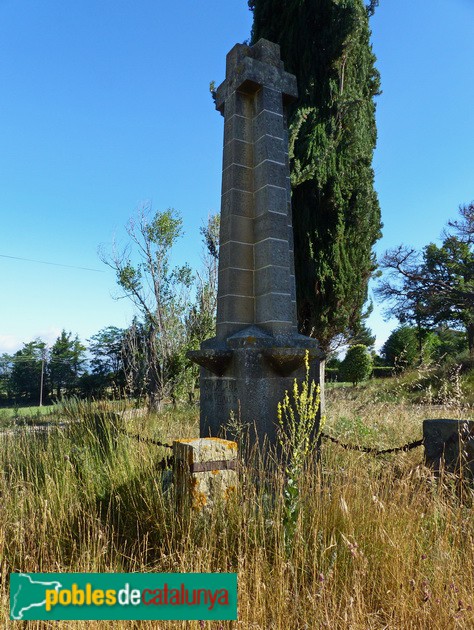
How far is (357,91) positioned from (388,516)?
10.7 meters

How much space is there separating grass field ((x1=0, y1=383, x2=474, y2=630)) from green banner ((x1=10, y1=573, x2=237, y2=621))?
5cm

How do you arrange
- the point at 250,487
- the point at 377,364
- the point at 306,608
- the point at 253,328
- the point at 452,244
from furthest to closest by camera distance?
1. the point at 377,364
2. the point at 452,244
3. the point at 253,328
4. the point at 250,487
5. the point at 306,608

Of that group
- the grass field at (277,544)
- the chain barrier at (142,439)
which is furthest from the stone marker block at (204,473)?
the chain barrier at (142,439)

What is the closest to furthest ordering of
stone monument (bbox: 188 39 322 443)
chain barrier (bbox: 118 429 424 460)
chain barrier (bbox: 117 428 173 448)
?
chain barrier (bbox: 118 429 424 460) < chain barrier (bbox: 117 428 173 448) < stone monument (bbox: 188 39 322 443)

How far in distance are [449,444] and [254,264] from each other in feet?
8.02

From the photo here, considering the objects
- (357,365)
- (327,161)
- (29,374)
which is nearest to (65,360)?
(29,374)

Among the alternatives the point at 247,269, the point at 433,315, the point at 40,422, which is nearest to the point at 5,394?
the point at 40,422

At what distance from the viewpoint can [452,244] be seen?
25.7 metres

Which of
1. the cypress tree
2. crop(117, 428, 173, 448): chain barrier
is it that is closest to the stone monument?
crop(117, 428, 173, 448): chain barrier

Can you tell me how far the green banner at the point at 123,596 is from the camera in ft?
5.62

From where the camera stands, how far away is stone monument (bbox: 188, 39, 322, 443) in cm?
372

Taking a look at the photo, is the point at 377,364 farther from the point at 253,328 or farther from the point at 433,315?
the point at 253,328

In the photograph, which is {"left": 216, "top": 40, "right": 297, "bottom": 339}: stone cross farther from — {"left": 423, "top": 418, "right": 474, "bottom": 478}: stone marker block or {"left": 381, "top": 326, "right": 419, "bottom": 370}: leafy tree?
{"left": 381, "top": 326, "right": 419, "bottom": 370}: leafy tree

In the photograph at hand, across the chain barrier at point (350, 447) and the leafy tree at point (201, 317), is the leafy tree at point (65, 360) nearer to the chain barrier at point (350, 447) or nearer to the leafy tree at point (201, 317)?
the leafy tree at point (201, 317)
